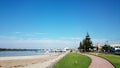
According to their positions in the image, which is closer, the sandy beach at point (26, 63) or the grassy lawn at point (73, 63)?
the grassy lawn at point (73, 63)

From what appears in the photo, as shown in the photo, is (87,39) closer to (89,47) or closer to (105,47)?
(89,47)

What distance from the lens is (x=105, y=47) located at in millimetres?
121562

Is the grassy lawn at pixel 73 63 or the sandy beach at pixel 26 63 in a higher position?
the grassy lawn at pixel 73 63

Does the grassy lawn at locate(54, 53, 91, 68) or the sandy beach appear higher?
the grassy lawn at locate(54, 53, 91, 68)

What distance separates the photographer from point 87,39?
112250mm

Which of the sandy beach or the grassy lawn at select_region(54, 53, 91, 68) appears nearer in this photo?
the grassy lawn at select_region(54, 53, 91, 68)

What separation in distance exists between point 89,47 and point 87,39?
4730 millimetres

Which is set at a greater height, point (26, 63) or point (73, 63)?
point (73, 63)

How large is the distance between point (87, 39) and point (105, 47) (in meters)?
16.2

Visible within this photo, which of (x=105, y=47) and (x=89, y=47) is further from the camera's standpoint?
(x=105, y=47)

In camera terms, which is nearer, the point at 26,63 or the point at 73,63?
the point at 73,63

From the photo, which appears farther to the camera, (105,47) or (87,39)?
(105,47)

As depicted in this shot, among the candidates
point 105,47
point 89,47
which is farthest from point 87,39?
point 105,47
